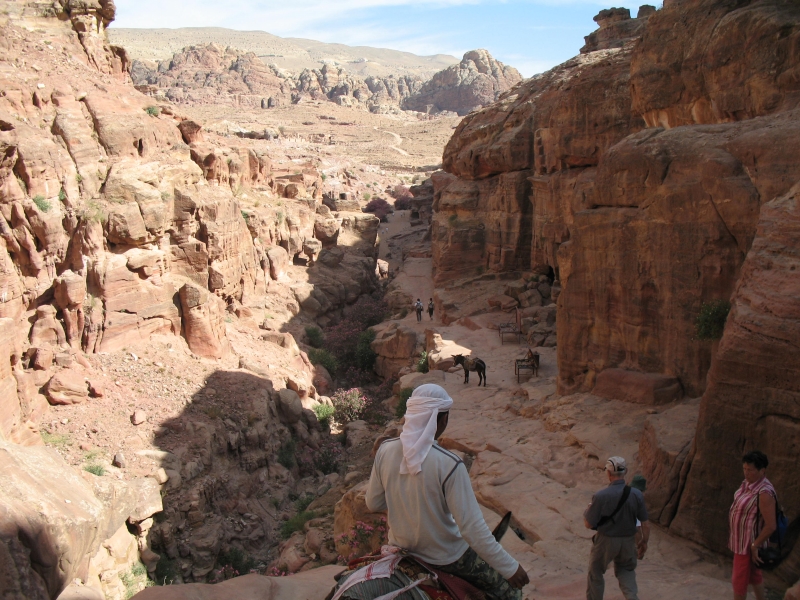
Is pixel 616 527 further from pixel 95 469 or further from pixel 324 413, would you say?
pixel 324 413

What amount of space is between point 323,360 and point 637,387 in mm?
14308

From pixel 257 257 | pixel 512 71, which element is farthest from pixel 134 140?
pixel 512 71

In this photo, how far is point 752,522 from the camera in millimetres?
5047

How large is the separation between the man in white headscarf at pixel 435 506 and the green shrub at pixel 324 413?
1518cm

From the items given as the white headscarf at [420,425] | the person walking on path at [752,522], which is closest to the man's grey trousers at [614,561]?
the person walking on path at [752,522]

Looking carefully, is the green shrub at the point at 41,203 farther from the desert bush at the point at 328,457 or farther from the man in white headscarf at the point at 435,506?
the man in white headscarf at the point at 435,506

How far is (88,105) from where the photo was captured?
55.6 feet

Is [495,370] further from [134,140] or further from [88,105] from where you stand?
[88,105]

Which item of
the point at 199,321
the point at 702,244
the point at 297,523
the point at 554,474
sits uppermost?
the point at 702,244

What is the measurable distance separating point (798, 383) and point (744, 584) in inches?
79.8

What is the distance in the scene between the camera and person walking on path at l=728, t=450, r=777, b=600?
4949 mm

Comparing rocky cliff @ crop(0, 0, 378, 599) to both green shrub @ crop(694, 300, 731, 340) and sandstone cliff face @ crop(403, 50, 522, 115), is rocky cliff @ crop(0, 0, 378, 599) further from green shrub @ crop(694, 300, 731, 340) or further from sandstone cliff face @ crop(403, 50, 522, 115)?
sandstone cliff face @ crop(403, 50, 522, 115)

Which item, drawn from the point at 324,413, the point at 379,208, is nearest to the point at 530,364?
the point at 324,413

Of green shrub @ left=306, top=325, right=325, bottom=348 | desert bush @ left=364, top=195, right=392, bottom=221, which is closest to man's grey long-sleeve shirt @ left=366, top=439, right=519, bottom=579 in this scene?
green shrub @ left=306, top=325, right=325, bottom=348
